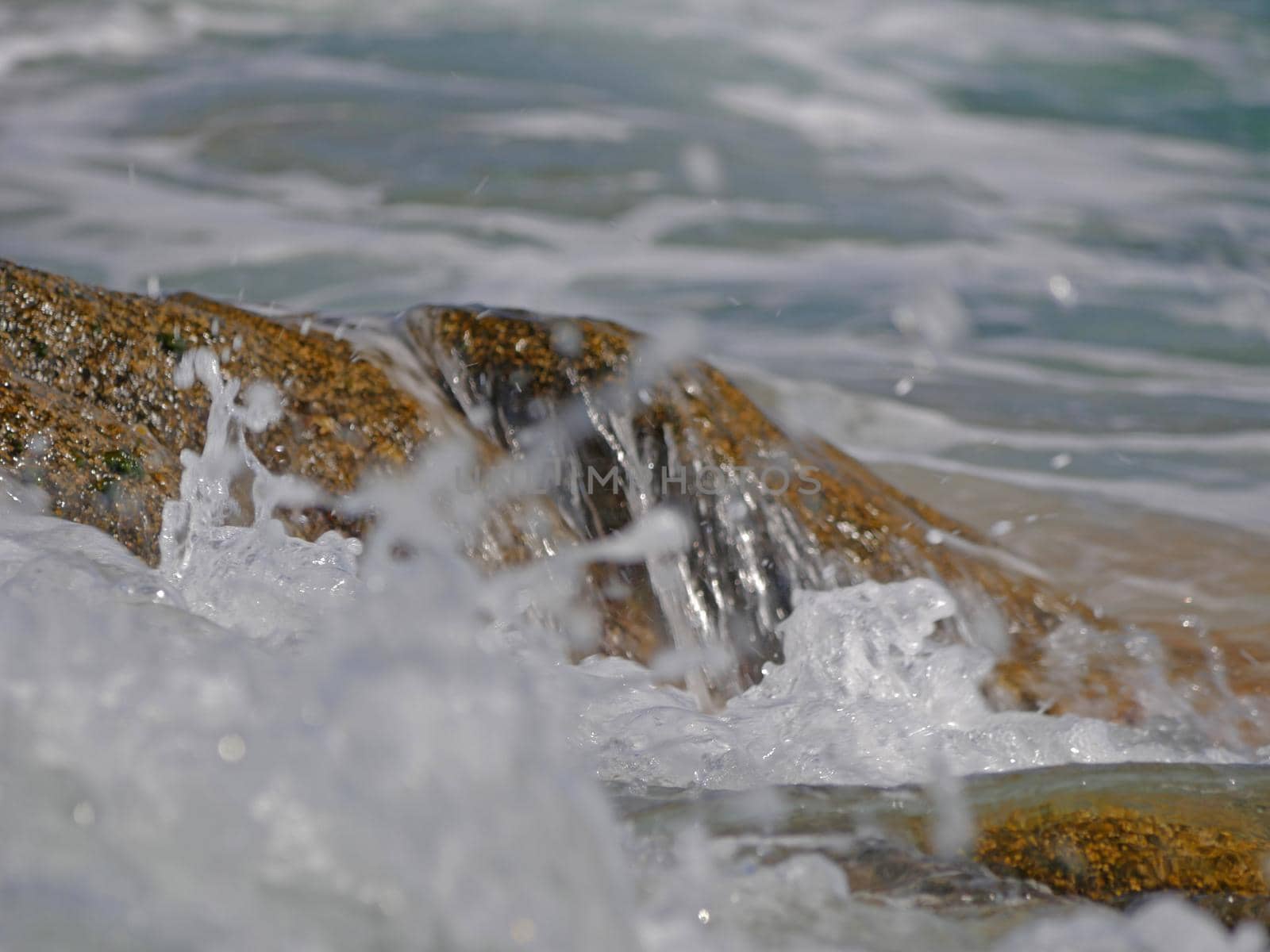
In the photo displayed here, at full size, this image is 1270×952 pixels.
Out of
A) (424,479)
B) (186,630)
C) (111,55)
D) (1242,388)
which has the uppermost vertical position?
(111,55)

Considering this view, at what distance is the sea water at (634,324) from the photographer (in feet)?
5.76

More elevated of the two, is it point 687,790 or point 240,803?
point 240,803

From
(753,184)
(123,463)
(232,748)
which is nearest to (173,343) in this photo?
(123,463)

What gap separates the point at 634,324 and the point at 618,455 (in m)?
3.44

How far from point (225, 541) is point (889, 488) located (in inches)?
85.5

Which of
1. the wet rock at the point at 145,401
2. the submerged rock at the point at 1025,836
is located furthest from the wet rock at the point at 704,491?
the submerged rock at the point at 1025,836

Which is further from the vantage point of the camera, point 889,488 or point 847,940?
point 889,488

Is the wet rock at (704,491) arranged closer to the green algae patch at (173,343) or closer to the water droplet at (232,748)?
the green algae patch at (173,343)

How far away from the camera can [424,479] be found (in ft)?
12.1

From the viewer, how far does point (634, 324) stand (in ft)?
24.0

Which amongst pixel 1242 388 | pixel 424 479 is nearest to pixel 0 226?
pixel 424 479

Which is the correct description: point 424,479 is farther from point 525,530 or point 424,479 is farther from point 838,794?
point 838,794

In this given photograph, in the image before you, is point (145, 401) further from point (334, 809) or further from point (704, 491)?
point (334, 809)

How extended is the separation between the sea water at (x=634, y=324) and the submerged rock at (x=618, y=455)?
17 cm
